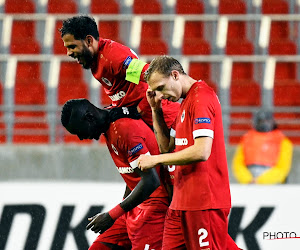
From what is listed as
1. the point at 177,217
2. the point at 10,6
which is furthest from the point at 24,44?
the point at 177,217

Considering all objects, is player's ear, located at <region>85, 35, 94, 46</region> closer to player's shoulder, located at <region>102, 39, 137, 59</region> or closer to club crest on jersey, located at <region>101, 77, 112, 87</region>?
player's shoulder, located at <region>102, 39, 137, 59</region>

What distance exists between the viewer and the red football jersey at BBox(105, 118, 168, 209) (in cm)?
413

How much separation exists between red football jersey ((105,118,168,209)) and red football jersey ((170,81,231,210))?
0.40 meters

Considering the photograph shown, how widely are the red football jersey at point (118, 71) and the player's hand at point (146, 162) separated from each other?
865mm

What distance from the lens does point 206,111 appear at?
12.0 ft

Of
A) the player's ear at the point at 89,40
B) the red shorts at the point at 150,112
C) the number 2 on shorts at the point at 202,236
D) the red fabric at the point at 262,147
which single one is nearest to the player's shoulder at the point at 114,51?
the player's ear at the point at 89,40

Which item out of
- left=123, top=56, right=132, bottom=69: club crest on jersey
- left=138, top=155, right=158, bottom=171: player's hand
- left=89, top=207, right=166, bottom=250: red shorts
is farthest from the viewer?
left=123, top=56, right=132, bottom=69: club crest on jersey

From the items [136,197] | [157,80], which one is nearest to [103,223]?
[136,197]

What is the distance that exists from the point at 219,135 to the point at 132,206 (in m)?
0.71

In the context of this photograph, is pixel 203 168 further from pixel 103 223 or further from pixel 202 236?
pixel 103 223

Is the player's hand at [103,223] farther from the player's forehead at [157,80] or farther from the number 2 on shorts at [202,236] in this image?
the player's forehead at [157,80]

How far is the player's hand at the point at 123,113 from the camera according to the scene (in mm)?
4221

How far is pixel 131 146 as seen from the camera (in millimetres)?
4125

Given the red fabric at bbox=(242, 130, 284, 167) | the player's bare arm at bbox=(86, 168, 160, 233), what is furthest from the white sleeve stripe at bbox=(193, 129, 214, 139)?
the red fabric at bbox=(242, 130, 284, 167)
